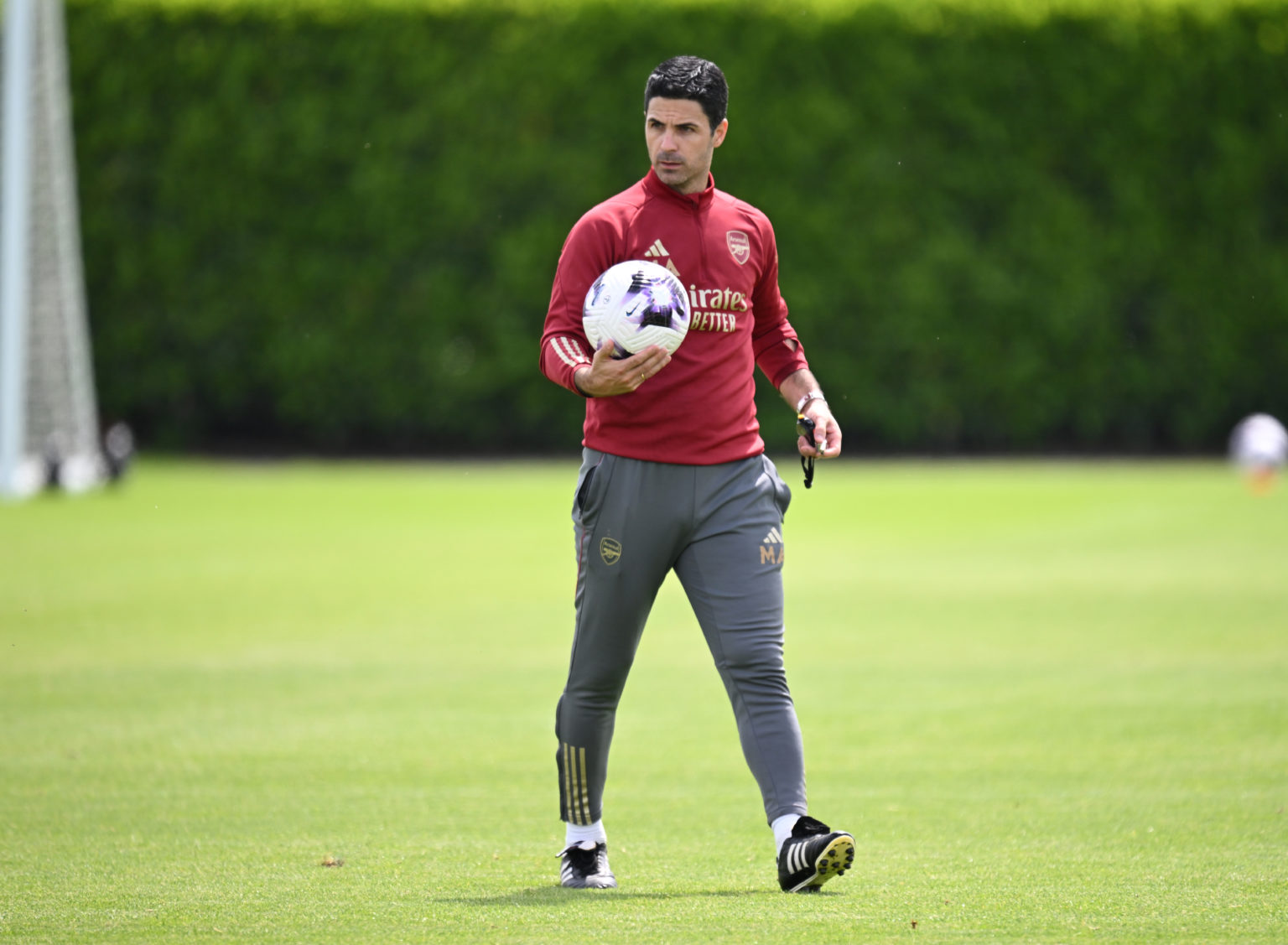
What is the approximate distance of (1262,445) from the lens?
19938 millimetres

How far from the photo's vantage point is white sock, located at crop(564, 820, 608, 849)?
4840 millimetres

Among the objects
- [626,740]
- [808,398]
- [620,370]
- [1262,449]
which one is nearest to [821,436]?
[808,398]

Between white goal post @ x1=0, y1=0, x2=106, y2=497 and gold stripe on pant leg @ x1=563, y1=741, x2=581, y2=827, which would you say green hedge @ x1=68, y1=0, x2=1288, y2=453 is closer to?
white goal post @ x1=0, y1=0, x2=106, y2=497

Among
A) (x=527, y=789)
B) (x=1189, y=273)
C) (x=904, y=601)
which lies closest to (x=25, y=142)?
(x=904, y=601)

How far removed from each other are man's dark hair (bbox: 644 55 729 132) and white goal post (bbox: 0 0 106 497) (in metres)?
13.8

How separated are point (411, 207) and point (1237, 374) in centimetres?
1141

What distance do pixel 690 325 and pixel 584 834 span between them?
1517mm

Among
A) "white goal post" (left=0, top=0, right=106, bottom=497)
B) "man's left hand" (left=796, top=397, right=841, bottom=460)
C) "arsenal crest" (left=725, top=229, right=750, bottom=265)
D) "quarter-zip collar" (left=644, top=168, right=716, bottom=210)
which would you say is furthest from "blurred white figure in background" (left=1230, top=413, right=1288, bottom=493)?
"quarter-zip collar" (left=644, top=168, right=716, bottom=210)

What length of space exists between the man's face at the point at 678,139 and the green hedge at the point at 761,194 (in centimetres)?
1732

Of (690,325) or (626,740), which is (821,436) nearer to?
(690,325)

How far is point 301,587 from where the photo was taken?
11633mm

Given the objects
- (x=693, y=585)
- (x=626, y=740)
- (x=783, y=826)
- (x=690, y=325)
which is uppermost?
(x=690, y=325)

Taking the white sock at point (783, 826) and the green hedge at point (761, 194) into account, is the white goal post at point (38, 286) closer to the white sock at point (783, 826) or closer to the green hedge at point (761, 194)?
the green hedge at point (761, 194)

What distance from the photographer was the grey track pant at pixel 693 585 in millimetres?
4727
